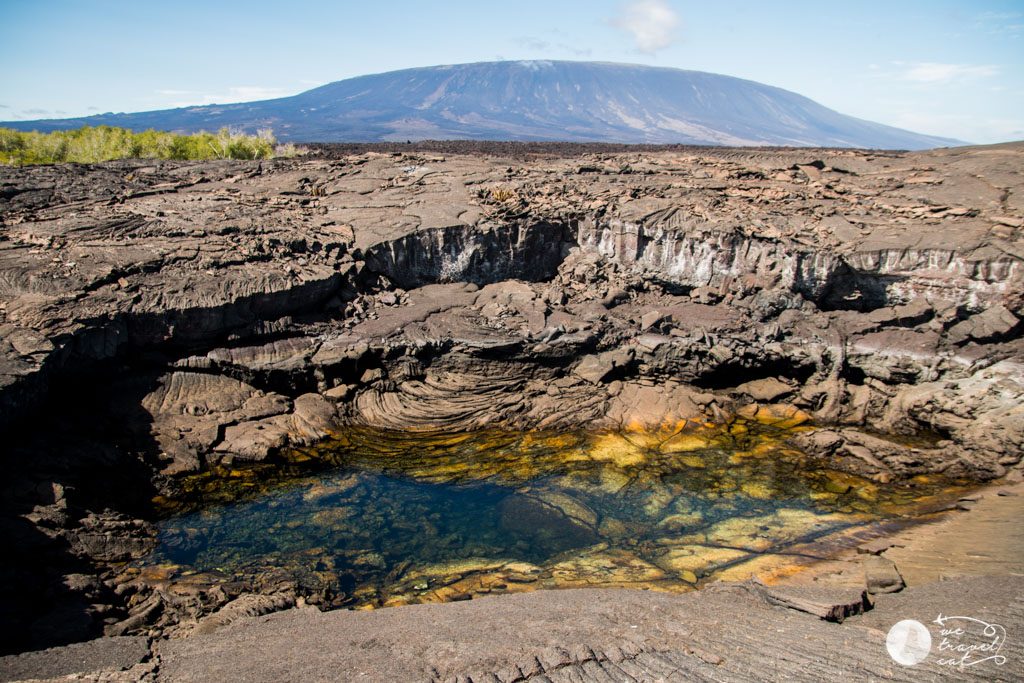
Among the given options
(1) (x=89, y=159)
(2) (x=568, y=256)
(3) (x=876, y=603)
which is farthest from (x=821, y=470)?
(1) (x=89, y=159)

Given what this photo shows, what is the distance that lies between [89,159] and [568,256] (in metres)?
22.3

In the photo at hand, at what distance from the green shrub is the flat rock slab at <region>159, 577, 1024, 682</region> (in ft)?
79.0

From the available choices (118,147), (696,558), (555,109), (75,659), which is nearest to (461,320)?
(696,558)

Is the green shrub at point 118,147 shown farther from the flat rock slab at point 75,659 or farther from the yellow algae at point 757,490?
the flat rock slab at point 75,659

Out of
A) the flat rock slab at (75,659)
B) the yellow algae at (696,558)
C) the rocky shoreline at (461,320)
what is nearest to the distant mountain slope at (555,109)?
the rocky shoreline at (461,320)

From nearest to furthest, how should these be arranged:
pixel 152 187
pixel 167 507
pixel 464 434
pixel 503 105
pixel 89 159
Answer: pixel 167 507 < pixel 464 434 < pixel 152 187 < pixel 89 159 < pixel 503 105

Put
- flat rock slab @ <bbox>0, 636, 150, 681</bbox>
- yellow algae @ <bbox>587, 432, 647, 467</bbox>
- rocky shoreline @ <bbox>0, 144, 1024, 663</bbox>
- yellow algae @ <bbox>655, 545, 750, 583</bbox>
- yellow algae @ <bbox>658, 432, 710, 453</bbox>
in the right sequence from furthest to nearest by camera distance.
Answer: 1. yellow algae @ <bbox>658, 432, 710, 453</bbox>
2. yellow algae @ <bbox>587, 432, 647, 467</bbox>
3. rocky shoreline @ <bbox>0, 144, 1024, 663</bbox>
4. yellow algae @ <bbox>655, 545, 750, 583</bbox>
5. flat rock slab @ <bbox>0, 636, 150, 681</bbox>

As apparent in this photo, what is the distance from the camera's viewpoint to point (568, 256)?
18438 mm

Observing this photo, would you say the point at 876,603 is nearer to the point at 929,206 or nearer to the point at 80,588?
the point at 80,588

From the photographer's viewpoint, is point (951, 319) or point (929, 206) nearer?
point (951, 319)

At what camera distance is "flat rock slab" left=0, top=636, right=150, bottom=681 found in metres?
6.02

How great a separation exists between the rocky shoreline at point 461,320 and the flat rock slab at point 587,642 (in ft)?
5.82

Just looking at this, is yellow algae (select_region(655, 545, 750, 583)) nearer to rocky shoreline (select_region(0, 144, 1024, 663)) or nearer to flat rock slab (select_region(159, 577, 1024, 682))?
flat rock slab (select_region(159, 577, 1024, 682))

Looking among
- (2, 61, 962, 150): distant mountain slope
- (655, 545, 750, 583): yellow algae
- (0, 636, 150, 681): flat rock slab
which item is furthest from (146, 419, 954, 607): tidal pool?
(2, 61, 962, 150): distant mountain slope
